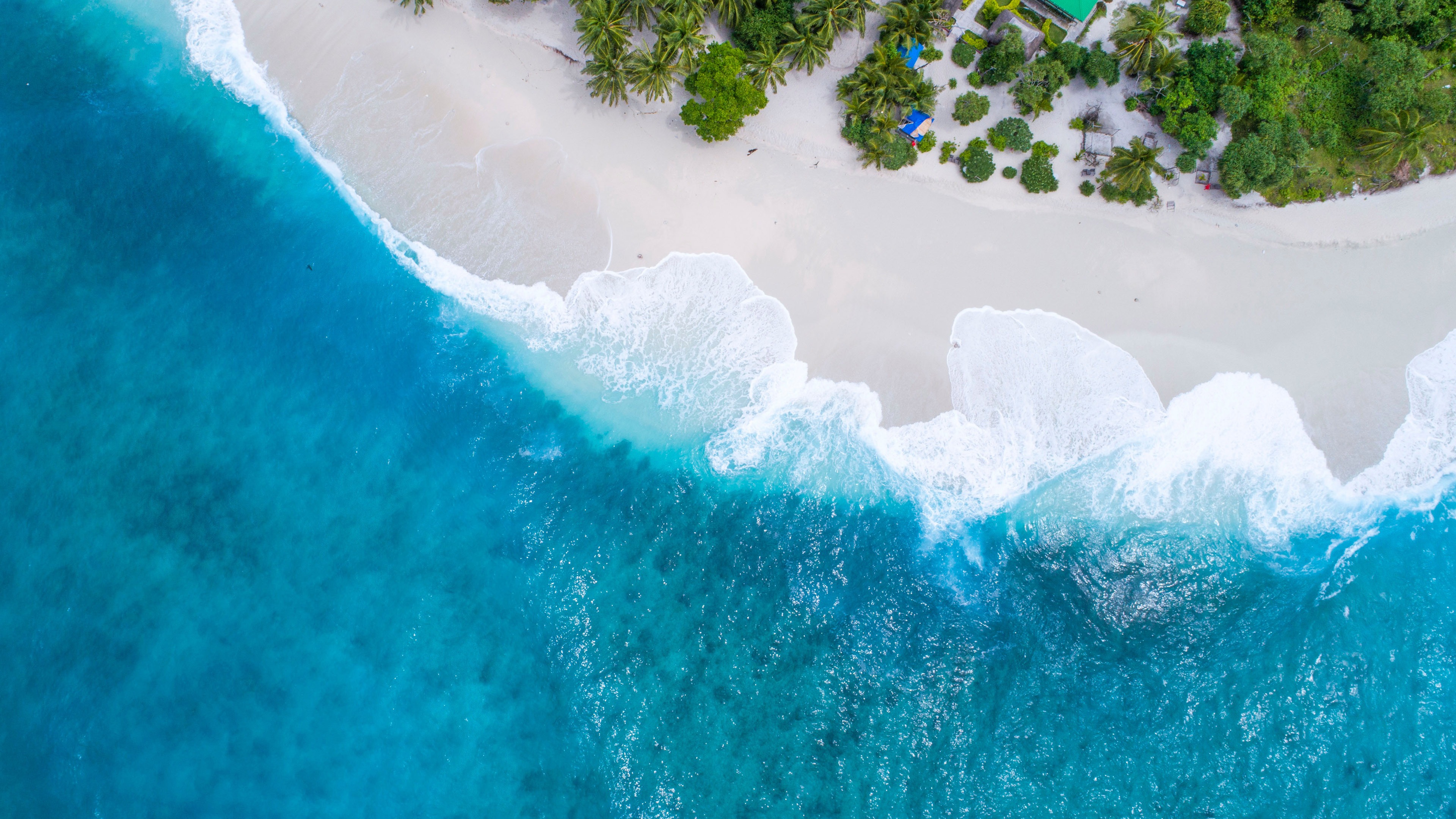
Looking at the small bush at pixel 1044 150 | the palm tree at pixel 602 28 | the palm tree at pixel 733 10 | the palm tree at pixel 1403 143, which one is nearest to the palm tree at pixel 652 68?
the palm tree at pixel 602 28

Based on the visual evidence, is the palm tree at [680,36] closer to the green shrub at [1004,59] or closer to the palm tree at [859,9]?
the palm tree at [859,9]

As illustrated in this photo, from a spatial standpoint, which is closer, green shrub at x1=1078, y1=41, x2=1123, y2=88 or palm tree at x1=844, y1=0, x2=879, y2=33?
palm tree at x1=844, y1=0, x2=879, y2=33

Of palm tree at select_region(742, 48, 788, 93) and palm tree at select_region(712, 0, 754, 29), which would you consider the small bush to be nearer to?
palm tree at select_region(742, 48, 788, 93)

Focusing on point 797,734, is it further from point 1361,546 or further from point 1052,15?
point 1052,15

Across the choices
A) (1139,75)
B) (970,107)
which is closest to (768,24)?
(970,107)

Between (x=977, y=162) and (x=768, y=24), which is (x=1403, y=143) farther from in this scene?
(x=768, y=24)

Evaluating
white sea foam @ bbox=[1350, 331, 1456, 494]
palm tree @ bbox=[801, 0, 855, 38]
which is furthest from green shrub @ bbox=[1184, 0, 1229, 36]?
white sea foam @ bbox=[1350, 331, 1456, 494]
